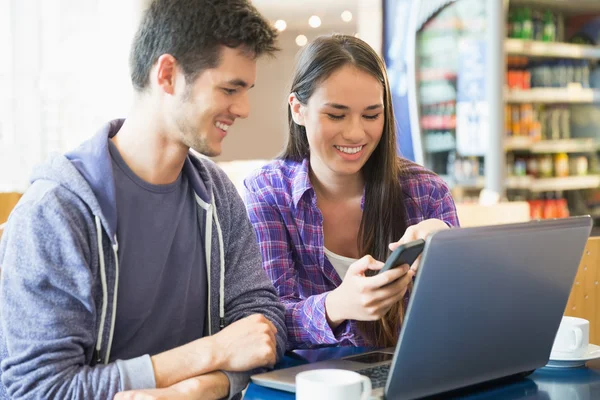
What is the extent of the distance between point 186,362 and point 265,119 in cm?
538

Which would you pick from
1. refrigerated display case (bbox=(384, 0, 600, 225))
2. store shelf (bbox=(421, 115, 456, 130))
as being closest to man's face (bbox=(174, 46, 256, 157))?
refrigerated display case (bbox=(384, 0, 600, 225))

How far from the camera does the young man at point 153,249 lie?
112 cm

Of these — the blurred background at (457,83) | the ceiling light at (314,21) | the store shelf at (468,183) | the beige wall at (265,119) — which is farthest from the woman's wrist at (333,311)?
the ceiling light at (314,21)

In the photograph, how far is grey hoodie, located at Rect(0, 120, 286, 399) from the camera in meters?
1.11

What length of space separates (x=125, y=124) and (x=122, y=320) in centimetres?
34

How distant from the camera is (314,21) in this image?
21.2 ft

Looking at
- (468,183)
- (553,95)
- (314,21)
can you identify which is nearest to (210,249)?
(468,183)

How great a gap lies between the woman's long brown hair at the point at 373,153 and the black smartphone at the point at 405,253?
636 millimetres

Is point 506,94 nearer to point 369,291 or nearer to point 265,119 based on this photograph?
point 265,119

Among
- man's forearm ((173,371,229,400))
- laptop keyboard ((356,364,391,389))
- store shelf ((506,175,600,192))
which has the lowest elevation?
man's forearm ((173,371,229,400))

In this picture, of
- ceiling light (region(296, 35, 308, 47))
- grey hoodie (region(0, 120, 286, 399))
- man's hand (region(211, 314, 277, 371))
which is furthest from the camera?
ceiling light (region(296, 35, 308, 47))

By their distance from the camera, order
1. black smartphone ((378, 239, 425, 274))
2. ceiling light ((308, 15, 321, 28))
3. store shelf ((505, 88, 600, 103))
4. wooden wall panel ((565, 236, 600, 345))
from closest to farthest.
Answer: black smartphone ((378, 239, 425, 274)) < wooden wall panel ((565, 236, 600, 345)) < store shelf ((505, 88, 600, 103)) < ceiling light ((308, 15, 321, 28))

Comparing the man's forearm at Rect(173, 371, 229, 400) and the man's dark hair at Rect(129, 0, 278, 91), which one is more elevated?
the man's dark hair at Rect(129, 0, 278, 91)

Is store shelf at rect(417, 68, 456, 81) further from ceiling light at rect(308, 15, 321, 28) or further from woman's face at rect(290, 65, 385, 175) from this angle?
woman's face at rect(290, 65, 385, 175)
